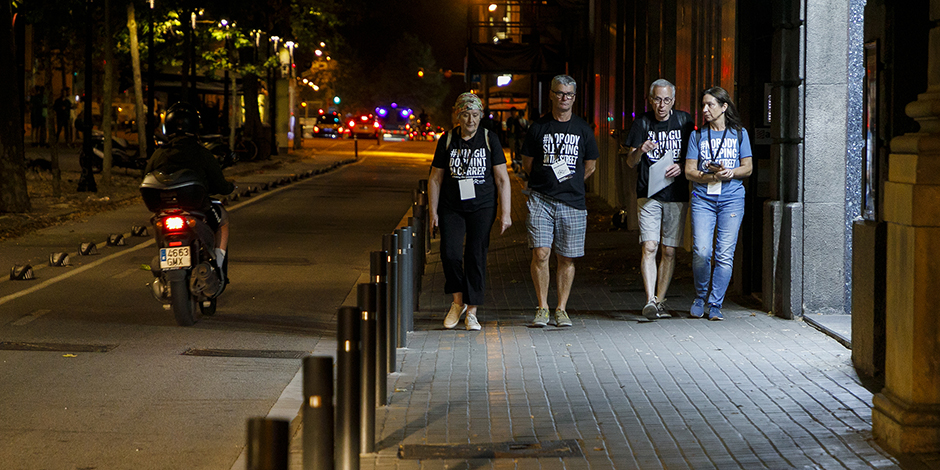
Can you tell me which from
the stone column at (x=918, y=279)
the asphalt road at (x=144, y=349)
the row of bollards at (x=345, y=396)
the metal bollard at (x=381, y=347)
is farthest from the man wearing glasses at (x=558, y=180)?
the stone column at (x=918, y=279)

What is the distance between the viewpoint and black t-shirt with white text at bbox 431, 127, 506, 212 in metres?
8.77

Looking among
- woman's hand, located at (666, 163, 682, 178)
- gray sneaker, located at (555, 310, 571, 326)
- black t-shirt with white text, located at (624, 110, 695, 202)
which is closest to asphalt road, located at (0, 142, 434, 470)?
gray sneaker, located at (555, 310, 571, 326)

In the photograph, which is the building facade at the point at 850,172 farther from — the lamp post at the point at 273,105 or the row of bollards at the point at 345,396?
the lamp post at the point at 273,105

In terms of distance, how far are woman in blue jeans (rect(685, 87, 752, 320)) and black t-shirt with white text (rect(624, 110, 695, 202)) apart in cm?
12

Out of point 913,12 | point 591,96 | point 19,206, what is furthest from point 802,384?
point 591,96

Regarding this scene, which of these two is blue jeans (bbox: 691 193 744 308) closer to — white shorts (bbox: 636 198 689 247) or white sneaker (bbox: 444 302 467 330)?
white shorts (bbox: 636 198 689 247)

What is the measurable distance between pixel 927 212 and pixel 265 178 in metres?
27.4

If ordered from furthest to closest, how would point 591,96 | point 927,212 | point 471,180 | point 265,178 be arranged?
1. point 265,178
2. point 591,96
3. point 471,180
4. point 927,212

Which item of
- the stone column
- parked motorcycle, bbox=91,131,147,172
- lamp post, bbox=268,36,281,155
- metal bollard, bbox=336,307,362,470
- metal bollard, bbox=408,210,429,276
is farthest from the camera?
lamp post, bbox=268,36,281,155

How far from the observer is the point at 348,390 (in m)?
4.43

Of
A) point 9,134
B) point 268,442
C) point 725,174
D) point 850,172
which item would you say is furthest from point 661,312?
point 9,134

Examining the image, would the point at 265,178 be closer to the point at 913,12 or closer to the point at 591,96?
the point at 591,96

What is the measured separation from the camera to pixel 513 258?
14219 millimetres

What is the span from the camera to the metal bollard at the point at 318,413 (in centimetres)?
360
